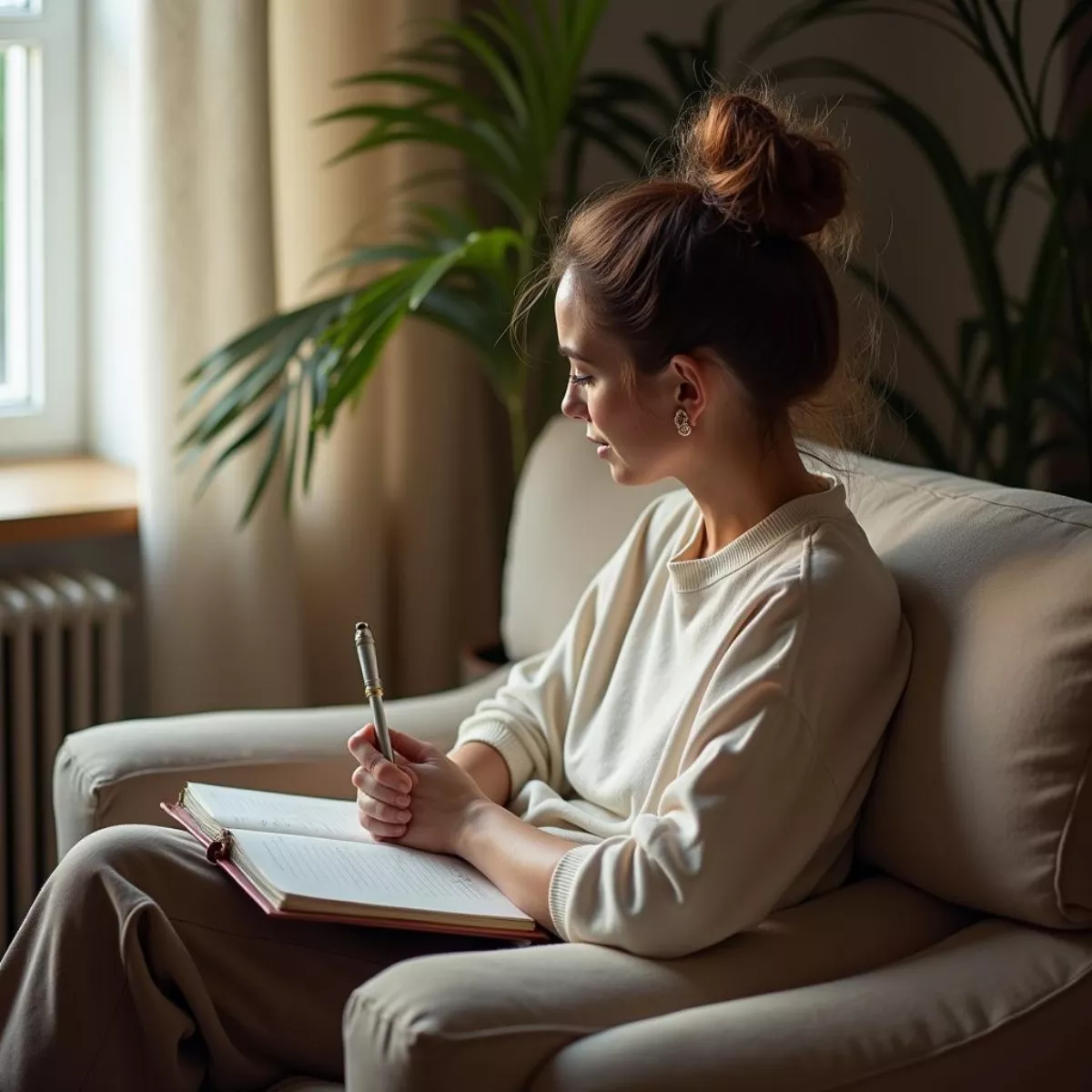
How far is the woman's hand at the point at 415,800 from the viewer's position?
1487 millimetres

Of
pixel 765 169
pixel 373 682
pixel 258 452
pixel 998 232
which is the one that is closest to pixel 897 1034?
pixel 373 682

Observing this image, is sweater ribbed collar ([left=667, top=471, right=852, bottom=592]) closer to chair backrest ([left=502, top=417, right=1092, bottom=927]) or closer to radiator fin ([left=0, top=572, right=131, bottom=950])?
chair backrest ([left=502, top=417, right=1092, bottom=927])

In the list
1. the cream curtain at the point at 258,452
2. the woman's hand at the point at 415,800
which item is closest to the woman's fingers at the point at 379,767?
the woman's hand at the point at 415,800

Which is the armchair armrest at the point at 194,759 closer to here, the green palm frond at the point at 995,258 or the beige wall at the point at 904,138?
the green palm frond at the point at 995,258

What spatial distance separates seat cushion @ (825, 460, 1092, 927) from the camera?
4.18 feet

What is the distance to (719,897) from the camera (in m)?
1.25

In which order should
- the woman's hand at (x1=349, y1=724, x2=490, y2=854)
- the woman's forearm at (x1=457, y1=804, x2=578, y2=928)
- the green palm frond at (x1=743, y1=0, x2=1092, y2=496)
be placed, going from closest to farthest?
the woman's forearm at (x1=457, y1=804, x2=578, y2=928), the woman's hand at (x1=349, y1=724, x2=490, y2=854), the green palm frond at (x1=743, y1=0, x2=1092, y2=496)

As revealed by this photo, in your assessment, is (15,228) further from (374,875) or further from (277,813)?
(374,875)

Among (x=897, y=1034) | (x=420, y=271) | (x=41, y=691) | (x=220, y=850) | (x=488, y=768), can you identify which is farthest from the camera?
(x=41, y=691)

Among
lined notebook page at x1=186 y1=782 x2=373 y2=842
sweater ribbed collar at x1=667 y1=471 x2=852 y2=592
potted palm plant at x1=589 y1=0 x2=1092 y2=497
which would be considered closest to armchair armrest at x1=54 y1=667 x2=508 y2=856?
lined notebook page at x1=186 y1=782 x2=373 y2=842

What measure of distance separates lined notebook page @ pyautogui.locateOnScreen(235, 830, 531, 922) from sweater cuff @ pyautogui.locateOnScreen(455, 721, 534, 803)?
18 cm

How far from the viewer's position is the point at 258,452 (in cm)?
235

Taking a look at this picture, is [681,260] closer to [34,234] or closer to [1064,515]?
[1064,515]

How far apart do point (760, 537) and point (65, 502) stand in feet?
4.11
